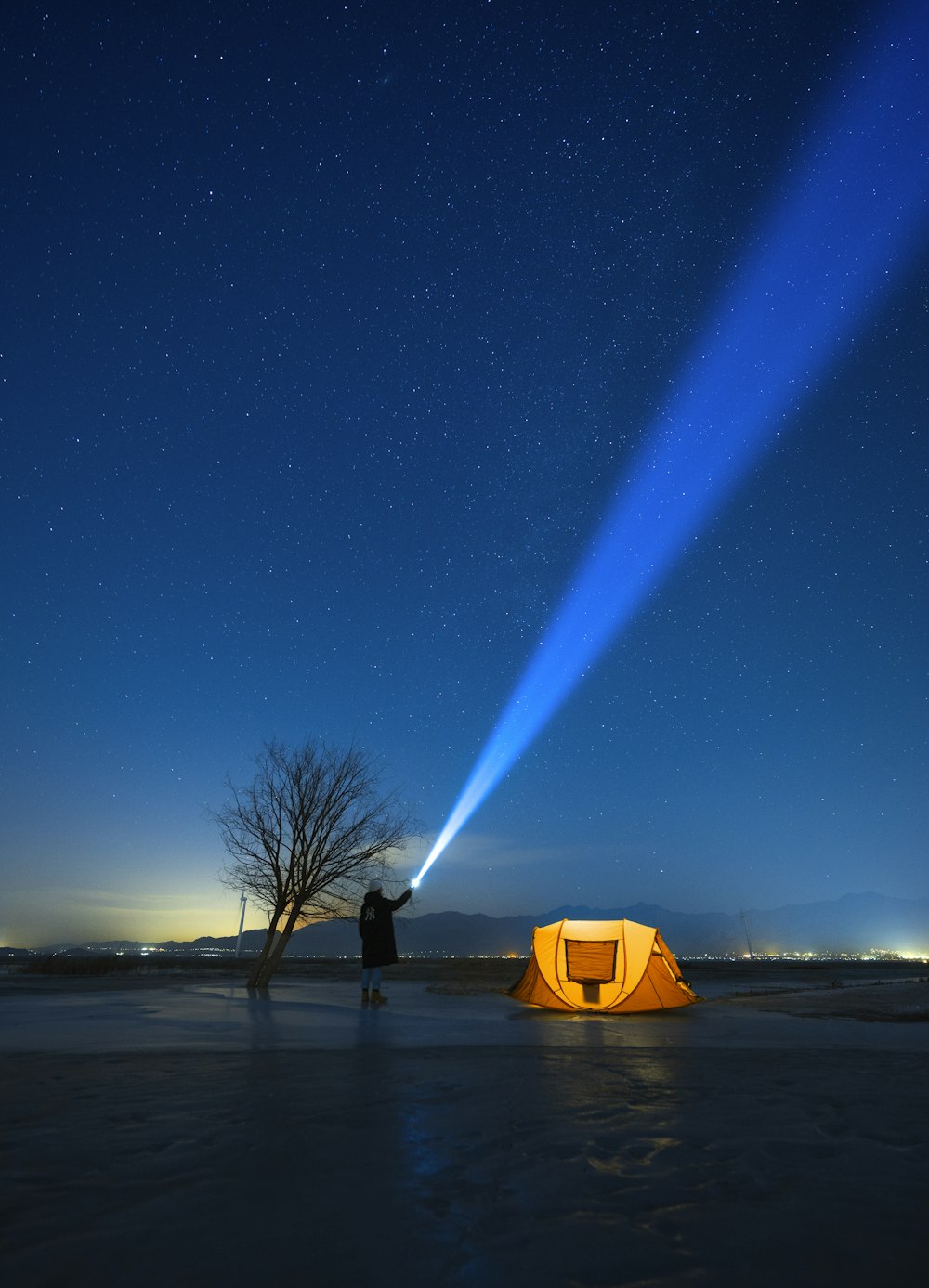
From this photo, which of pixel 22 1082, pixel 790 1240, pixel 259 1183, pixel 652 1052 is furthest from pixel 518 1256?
pixel 652 1052

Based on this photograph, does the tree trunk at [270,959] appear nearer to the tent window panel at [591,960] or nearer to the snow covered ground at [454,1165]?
the tent window panel at [591,960]

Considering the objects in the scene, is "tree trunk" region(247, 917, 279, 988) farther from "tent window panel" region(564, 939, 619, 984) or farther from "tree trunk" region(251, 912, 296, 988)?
"tent window panel" region(564, 939, 619, 984)

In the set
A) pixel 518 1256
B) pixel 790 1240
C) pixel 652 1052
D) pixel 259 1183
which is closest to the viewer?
pixel 518 1256

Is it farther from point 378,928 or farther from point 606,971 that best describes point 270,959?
point 606,971

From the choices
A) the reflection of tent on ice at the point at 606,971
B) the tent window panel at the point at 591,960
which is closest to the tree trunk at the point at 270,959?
the reflection of tent on ice at the point at 606,971

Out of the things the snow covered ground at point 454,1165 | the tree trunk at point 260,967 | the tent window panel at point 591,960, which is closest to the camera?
the snow covered ground at point 454,1165

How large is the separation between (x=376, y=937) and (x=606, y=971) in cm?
416

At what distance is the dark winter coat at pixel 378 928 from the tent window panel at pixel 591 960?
3328mm

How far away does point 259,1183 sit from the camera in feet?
8.35

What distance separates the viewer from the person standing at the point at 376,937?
38.9ft

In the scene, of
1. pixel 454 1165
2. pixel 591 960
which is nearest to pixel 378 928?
pixel 591 960

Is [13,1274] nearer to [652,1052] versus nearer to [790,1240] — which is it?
[790,1240]

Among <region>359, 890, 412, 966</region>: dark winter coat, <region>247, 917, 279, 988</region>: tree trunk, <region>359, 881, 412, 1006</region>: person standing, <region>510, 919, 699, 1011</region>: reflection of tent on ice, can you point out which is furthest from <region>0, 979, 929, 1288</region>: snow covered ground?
<region>247, 917, 279, 988</region>: tree trunk

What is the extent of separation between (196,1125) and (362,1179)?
1.18 metres
